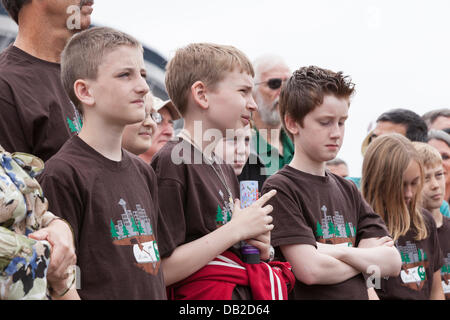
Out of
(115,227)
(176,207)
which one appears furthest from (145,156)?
(115,227)

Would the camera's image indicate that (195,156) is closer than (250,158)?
Yes

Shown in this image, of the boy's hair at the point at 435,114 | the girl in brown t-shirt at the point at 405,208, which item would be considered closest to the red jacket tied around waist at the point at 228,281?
the girl in brown t-shirt at the point at 405,208

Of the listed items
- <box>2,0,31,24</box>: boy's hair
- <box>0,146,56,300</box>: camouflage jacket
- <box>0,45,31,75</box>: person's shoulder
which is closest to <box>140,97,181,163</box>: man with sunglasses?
<box>2,0,31,24</box>: boy's hair

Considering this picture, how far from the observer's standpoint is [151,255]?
261 cm

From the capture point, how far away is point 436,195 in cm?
482

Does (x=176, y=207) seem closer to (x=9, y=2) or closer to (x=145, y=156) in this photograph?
(x=9, y=2)

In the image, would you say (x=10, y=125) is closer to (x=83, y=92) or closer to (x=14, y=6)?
(x=83, y=92)

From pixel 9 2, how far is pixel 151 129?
1.07 meters

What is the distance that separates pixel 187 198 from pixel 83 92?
2.32ft

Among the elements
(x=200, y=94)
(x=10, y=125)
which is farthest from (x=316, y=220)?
(x=10, y=125)

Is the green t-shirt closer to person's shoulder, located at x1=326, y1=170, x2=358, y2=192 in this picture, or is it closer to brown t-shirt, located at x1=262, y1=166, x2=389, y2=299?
person's shoulder, located at x1=326, y1=170, x2=358, y2=192

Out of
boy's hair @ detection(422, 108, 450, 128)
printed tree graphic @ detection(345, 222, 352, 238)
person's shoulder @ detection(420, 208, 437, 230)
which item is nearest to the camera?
printed tree graphic @ detection(345, 222, 352, 238)

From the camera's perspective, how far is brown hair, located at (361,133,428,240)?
13.9 ft

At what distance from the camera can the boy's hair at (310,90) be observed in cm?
350
